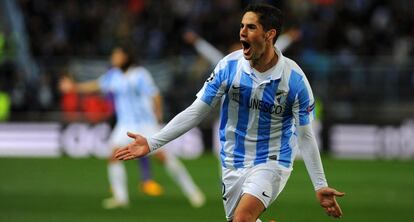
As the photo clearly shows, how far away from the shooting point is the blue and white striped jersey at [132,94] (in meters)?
14.7

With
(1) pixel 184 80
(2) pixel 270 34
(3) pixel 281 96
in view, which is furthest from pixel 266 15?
(1) pixel 184 80

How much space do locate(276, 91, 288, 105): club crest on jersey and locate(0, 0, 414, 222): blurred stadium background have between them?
8101 mm

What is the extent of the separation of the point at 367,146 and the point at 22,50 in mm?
9345

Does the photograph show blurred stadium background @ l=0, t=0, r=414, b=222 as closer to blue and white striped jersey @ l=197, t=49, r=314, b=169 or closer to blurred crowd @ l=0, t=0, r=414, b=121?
blurred crowd @ l=0, t=0, r=414, b=121

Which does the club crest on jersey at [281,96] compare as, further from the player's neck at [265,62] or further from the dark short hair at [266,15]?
the dark short hair at [266,15]

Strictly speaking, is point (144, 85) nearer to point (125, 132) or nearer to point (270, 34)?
point (125, 132)

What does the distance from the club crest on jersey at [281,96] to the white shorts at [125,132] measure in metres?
6.64

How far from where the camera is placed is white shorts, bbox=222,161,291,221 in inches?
310

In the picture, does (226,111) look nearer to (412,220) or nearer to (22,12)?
(412,220)

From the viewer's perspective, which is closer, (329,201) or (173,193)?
(329,201)

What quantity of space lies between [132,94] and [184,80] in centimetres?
948

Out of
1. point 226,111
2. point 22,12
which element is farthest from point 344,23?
point 226,111

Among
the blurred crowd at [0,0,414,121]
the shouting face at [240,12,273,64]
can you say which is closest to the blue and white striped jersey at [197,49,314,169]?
the shouting face at [240,12,273,64]

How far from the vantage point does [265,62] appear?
7895 mm
